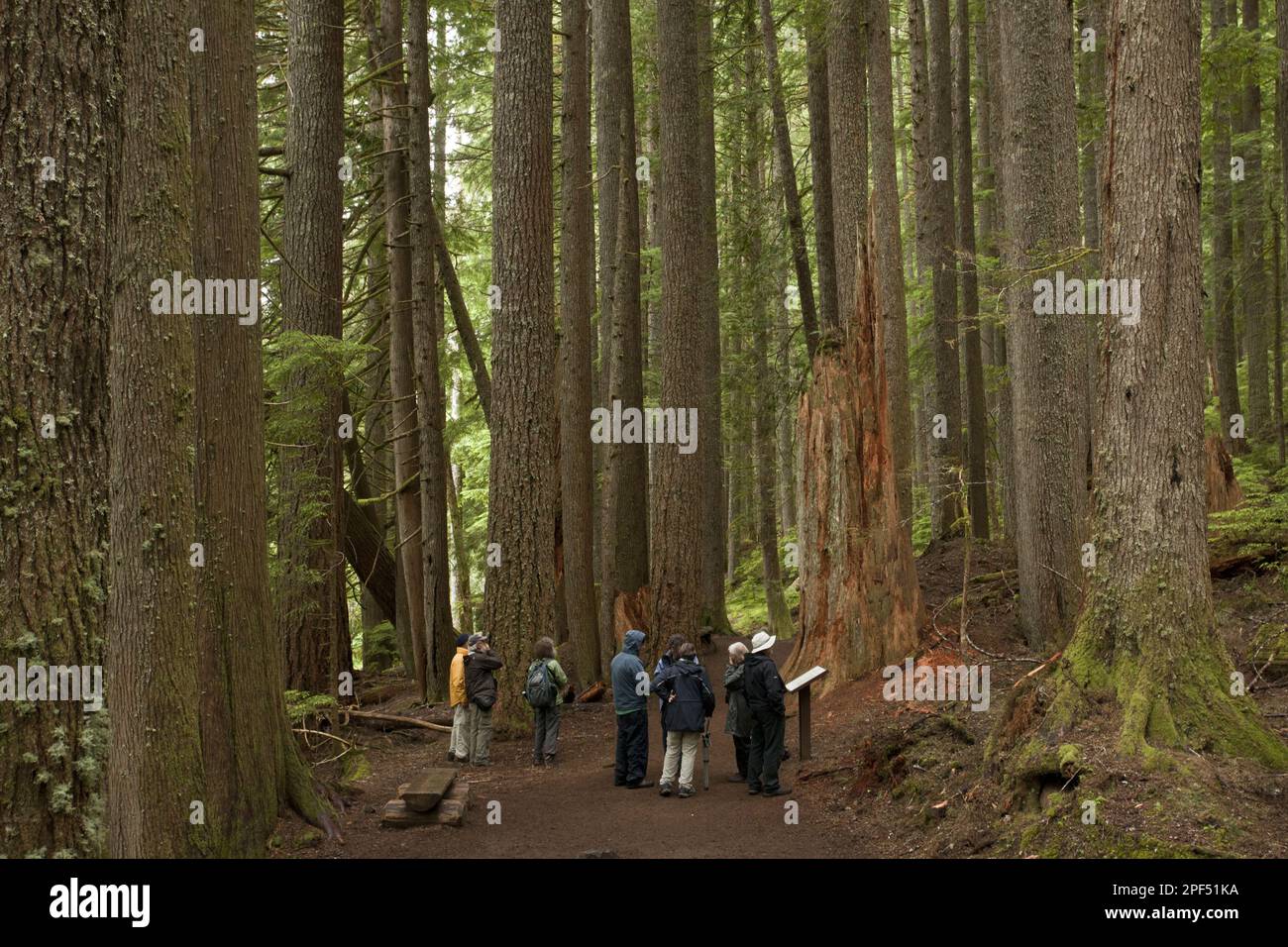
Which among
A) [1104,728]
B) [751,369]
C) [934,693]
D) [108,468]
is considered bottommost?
[934,693]

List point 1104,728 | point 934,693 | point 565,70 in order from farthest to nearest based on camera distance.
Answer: point 565,70
point 934,693
point 1104,728

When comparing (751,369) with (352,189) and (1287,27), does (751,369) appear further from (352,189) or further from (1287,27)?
(1287,27)

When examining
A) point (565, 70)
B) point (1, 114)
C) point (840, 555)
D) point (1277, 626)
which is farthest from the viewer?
point (565, 70)

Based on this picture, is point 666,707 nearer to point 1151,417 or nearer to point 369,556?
point 1151,417

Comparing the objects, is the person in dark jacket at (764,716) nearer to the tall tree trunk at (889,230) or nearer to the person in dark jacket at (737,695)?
the person in dark jacket at (737,695)

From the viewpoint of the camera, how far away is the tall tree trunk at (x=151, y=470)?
637 cm

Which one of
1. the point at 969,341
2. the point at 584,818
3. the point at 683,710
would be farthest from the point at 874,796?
the point at 969,341

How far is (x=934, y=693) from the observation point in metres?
12.9

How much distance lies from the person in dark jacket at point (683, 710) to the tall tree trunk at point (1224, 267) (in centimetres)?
1726

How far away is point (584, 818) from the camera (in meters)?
10.6

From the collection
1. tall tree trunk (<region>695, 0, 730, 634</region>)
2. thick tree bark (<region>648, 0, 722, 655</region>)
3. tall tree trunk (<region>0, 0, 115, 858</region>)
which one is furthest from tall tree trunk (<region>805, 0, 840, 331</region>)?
tall tree trunk (<region>0, 0, 115, 858</region>)

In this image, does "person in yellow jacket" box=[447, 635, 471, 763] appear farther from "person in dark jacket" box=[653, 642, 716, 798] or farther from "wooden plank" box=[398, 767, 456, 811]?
"person in dark jacket" box=[653, 642, 716, 798]

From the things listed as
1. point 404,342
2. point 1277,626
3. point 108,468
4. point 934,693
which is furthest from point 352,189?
point 1277,626

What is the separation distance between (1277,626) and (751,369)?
15.3 metres
